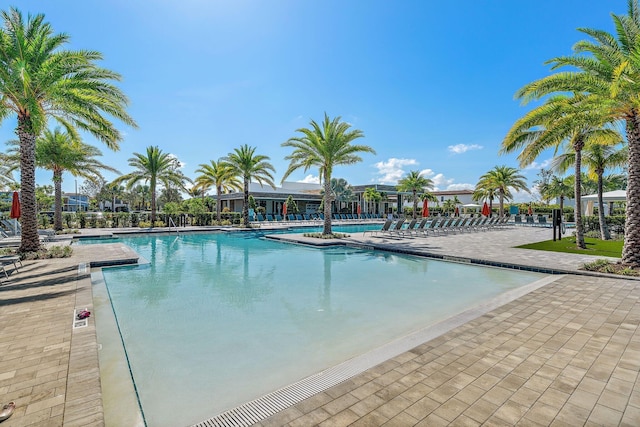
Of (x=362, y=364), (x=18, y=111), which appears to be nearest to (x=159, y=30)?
(x=18, y=111)

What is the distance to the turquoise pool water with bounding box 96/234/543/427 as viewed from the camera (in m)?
3.49

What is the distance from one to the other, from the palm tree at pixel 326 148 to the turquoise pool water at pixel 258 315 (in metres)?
8.13

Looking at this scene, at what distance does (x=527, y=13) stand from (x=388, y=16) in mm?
5278

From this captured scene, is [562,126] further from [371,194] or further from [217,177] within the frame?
[371,194]

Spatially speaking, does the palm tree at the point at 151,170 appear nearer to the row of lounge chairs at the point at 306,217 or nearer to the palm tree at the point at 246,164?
the palm tree at the point at 246,164

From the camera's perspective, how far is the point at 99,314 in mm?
5355

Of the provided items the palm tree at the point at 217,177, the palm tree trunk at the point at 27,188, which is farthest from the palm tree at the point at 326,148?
the palm tree trunk at the point at 27,188

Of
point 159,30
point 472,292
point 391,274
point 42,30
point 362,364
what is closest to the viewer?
point 362,364

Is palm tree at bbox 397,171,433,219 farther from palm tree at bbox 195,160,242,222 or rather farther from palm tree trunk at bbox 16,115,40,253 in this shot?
palm tree trunk at bbox 16,115,40,253

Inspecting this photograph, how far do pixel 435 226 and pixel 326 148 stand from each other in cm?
872

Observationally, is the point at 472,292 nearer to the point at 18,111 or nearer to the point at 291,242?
the point at 291,242

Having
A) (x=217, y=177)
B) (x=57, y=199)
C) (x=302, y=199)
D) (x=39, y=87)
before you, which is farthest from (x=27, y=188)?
(x=302, y=199)

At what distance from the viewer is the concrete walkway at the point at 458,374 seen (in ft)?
8.10

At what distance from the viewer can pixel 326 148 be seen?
1736 centimetres
